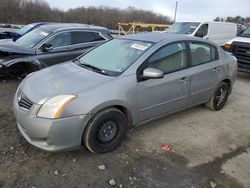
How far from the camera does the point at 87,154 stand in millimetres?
3316

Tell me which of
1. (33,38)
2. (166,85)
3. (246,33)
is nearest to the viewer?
(166,85)

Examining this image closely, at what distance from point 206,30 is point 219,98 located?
7064 mm

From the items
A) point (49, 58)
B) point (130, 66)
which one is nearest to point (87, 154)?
point (130, 66)

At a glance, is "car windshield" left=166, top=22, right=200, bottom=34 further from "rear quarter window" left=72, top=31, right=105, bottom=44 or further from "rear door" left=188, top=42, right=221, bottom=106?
"rear door" left=188, top=42, right=221, bottom=106

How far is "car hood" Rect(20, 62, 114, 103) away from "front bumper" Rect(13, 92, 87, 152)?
233 mm

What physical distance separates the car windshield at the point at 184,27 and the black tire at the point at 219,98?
20.4 ft

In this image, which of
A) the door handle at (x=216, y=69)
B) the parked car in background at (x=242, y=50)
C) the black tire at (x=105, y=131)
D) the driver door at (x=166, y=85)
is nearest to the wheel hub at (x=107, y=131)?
the black tire at (x=105, y=131)

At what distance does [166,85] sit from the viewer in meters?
3.80

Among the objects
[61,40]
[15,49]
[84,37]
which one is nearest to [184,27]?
[84,37]

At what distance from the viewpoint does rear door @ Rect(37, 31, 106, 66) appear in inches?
241

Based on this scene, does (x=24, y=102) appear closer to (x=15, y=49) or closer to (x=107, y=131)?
(x=107, y=131)

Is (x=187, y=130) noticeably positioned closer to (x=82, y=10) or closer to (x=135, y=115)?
(x=135, y=115)

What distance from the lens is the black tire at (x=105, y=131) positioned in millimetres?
3101

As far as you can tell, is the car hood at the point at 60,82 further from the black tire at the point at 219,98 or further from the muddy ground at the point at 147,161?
the black tire at the point at 219,98
